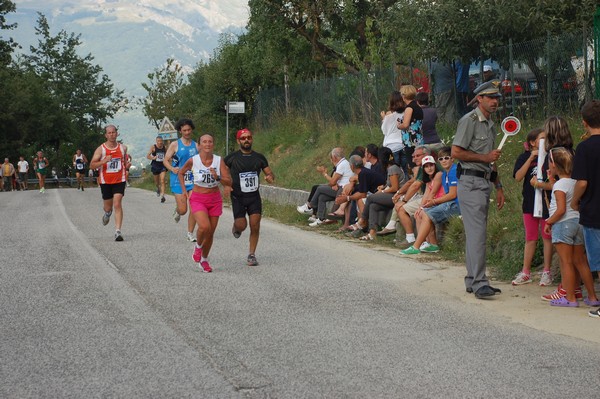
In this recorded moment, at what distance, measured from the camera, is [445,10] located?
22.0 meters

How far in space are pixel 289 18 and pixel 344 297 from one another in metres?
25.6

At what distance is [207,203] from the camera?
13148 mm

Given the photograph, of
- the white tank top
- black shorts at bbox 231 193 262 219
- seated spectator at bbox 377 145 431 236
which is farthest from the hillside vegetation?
the white tank top

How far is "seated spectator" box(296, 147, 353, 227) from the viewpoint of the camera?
61.3ft

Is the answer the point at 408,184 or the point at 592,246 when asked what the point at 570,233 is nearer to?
the point at 592,246

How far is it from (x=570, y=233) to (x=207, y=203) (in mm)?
5320

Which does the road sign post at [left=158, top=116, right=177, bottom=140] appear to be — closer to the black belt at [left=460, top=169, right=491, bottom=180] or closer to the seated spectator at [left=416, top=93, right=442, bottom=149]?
the seated spectator at [left=416, top=93, right=442, bottom=149]

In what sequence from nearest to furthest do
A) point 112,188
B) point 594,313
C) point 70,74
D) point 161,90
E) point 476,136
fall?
point 594,313, point 476,136, point 112,188, point 161,90, point 70,74

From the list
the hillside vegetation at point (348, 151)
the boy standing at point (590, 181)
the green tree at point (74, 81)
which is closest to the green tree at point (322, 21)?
the hillside vegetation at point (348, 151)

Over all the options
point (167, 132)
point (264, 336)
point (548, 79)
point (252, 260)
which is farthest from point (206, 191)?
point (167, 132)

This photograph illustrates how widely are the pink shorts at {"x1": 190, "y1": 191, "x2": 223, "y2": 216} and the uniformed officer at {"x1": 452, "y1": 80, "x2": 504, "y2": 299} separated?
400 cm

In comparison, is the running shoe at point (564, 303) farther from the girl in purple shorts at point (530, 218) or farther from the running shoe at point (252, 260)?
the running shoe at point (252, 260)

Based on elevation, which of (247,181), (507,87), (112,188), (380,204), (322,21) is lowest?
(380,204)

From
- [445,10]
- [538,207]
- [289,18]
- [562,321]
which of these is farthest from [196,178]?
[289,18]
